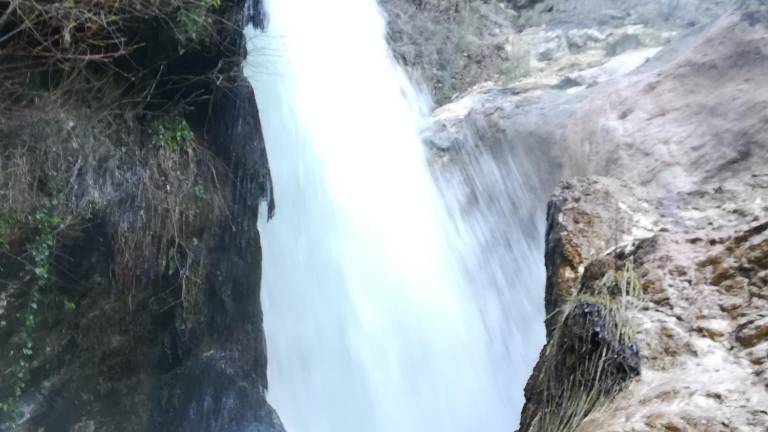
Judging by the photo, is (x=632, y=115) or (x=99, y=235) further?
(x=632, y=115)

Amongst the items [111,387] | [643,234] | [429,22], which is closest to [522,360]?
[643,234]

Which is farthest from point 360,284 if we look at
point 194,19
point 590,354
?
point 590,354

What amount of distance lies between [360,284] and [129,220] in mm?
4368

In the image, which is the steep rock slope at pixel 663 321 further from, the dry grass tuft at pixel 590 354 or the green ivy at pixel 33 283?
the green ivy at pixel 33 283

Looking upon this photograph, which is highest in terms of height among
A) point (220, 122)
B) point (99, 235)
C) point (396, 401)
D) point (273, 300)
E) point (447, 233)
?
point (220, 122)

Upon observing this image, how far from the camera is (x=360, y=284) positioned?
29.5 ft

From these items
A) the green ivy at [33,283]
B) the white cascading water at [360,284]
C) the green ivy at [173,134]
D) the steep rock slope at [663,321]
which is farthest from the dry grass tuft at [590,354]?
the white cascading water at [360,284]

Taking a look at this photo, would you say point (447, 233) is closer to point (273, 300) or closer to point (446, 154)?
point (446, 154)

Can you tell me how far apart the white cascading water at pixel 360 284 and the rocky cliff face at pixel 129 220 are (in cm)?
230

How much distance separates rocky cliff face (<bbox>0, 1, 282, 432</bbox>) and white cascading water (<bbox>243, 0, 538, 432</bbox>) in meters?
2.30

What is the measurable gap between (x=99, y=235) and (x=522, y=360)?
467 cm

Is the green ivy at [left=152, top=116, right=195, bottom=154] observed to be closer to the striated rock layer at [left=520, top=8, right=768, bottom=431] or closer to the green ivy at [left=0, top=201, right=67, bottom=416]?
the green ivy at [left=0, top=201, right=67, bottom=416]

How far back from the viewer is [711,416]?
6.55ft

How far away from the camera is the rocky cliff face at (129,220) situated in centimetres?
445
